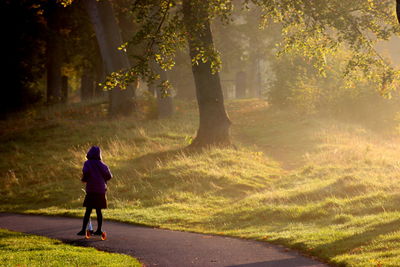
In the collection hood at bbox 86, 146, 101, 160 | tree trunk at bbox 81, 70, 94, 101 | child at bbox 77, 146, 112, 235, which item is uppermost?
tree trunk at bbox 81, 70, 94, 101

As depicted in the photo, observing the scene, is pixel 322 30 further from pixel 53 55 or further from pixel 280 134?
pixel 53 55

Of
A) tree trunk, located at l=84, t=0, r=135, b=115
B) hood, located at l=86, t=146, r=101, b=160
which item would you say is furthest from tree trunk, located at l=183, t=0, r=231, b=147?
hood, located at l=86, t=146, r=101, b=160

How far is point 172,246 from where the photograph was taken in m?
12.3

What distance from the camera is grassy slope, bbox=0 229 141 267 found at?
395 inches

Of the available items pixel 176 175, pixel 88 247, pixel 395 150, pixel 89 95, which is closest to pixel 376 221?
pixel 88 247

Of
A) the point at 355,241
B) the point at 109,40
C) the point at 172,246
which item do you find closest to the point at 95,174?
the point at 172,246

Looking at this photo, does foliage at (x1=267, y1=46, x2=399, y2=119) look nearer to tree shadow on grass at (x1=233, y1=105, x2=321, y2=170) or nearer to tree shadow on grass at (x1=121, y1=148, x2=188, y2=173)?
tree shadow on grass at (x1=233, y1=105, x2=321, y2=170)

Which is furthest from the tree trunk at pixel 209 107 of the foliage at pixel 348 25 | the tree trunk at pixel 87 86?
the tree trunk at pixel 87 86

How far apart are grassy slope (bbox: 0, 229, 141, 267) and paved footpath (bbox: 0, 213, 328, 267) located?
0.49m

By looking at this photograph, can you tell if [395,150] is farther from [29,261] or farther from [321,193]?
[29,261]

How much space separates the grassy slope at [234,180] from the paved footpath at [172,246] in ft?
2.45

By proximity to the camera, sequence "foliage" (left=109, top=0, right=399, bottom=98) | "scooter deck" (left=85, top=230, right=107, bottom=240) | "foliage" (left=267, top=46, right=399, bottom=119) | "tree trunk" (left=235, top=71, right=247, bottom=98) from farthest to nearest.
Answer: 1. "tree trunk" (left=235, top=71, right=247, bottom=98)
2. "foliage" (left=267, top=46, right=399, bottom=119)
3. "foliage" (left=109, top=0, right=399, bottom=98)
4. "scooter deck" (left=85, top=230, right=107, bottom=240)

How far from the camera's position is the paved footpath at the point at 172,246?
10617 millimetres

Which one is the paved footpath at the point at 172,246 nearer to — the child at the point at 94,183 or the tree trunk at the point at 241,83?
the child at the point at 94,183
